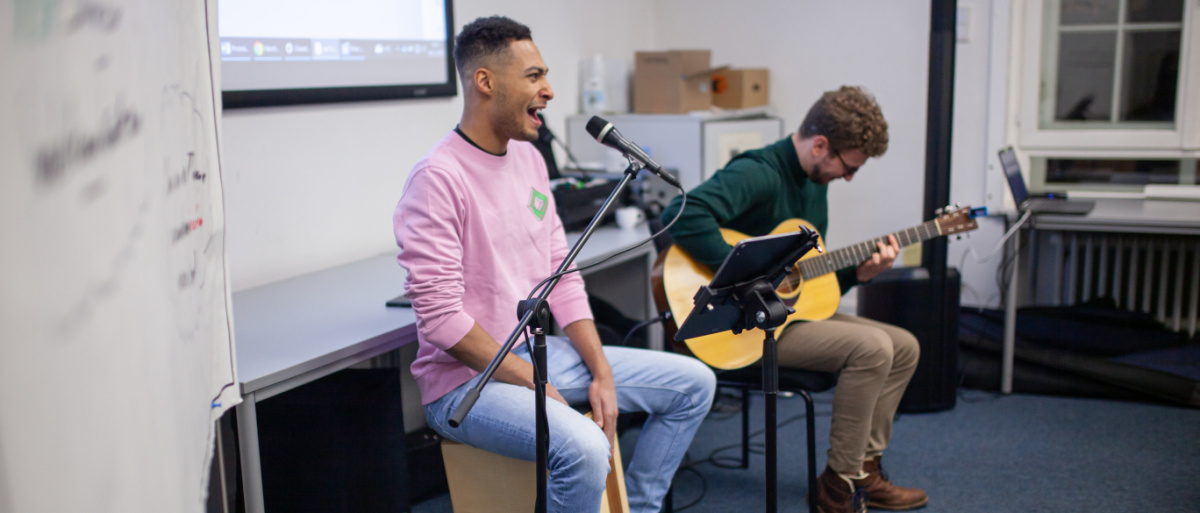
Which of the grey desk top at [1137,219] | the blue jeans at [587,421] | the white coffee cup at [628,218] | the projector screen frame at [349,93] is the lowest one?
the blue jeans at [587,421]

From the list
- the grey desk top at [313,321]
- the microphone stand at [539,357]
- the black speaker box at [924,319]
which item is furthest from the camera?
the black speaker box at [924,319]

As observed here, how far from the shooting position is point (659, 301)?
6.90 feet

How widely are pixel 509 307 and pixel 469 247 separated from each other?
150 millimetres

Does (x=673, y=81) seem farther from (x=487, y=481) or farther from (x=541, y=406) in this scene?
(x=541, y=406)

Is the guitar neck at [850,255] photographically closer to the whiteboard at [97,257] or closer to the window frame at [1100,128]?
the whiteboard at [97,257]

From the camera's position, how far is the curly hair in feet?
6.88

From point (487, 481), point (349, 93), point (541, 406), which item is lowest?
point (487, 481)

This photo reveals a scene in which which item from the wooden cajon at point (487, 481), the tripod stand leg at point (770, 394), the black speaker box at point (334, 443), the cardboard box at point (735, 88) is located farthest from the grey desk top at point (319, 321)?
the cardboard box at point (735, 88)

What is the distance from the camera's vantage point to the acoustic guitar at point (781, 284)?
Result: 206 cm

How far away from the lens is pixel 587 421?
61.2 inches

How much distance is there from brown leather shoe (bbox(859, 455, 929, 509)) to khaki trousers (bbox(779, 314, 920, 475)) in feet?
0.33

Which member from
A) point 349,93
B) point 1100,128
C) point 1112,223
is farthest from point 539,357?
point 1100,128

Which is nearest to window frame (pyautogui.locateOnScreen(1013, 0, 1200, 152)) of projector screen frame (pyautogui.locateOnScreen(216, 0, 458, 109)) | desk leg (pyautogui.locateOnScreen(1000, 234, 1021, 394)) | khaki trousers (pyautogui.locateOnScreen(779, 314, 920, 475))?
desk leg (pyautogui.locateOnScreen(1000, 234, 1021, 394))

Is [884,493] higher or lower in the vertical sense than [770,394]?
lower
